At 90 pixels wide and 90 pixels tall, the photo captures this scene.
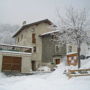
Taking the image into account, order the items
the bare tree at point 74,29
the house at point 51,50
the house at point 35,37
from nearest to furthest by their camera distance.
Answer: the bare tree at point 74,29, the house at point 51,50, the house at point 35,37

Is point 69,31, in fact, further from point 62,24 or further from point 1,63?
point 1,63

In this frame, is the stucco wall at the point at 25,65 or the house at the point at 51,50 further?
the house at the point at 51,50

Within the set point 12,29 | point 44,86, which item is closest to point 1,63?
point 44,86

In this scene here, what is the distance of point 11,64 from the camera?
2256 centimetres

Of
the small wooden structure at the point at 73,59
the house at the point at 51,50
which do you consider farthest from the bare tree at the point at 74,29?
the house at the point at 51,50

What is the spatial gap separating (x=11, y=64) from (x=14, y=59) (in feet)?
2.68

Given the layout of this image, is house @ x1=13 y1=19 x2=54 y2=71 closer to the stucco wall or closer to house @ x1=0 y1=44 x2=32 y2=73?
the stucco wall

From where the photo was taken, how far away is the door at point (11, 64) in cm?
2200

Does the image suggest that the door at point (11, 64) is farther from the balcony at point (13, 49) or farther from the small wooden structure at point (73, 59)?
the small wooden structure at point (73, 59)

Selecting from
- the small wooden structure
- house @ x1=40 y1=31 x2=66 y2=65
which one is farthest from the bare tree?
house @ x1=40 y1=31 x2=66 y2=65

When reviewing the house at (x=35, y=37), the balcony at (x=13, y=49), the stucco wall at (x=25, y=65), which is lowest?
the stucco wall at (x=25, y=65)

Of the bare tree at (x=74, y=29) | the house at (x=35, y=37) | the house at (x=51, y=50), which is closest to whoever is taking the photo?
the bare tree at (x=74, y=29)

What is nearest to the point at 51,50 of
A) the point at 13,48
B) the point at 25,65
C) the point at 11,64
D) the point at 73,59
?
the point at 25,65

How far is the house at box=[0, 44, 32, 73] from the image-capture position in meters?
21.9
